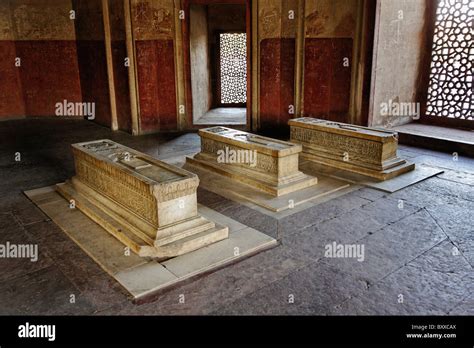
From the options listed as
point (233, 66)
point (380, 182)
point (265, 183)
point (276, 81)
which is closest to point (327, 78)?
point (276, 81)

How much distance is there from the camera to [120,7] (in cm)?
789

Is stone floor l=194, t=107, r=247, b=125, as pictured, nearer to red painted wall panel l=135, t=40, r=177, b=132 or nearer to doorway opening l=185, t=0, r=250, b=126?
doorway opening l=185, t=0, r=250, b=126

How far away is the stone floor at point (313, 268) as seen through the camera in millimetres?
2873

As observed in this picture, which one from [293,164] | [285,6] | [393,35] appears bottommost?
[293,164]

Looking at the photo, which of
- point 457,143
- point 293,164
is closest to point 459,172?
point 457,143

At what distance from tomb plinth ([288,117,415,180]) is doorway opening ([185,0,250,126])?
2.98 metres

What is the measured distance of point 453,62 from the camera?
25.0ft

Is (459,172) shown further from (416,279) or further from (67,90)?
(67,90)

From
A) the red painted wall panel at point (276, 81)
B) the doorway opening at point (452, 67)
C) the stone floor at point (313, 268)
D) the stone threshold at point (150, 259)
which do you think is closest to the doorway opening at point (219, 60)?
the red painted wall panel at point (276, 81)

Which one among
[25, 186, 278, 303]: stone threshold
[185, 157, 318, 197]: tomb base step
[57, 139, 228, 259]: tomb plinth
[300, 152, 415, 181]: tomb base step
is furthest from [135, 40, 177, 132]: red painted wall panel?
[25, 186, 278, 303]: stone threshold

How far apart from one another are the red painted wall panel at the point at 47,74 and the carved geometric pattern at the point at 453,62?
7.62 meters

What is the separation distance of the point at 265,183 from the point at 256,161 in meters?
0.37

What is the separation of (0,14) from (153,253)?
27.6ft

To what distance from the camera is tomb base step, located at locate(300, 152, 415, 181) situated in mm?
5438
